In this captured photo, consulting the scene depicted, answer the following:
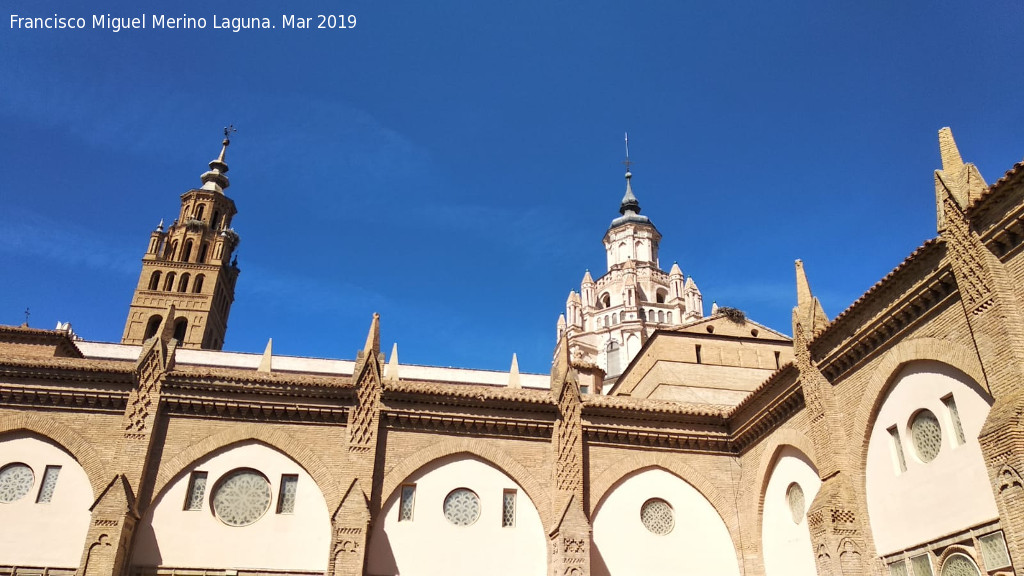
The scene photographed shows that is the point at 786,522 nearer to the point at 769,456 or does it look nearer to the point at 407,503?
the point at 769,456

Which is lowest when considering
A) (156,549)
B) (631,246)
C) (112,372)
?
(156,549)

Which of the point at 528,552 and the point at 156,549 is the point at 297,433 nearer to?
the point at 156,549

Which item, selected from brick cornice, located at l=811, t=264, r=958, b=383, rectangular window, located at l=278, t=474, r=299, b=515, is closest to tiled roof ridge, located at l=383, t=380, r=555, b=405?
rectangular window, located at l=278, t=474, r=299, b=515

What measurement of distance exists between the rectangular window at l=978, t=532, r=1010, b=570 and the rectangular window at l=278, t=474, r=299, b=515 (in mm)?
15547

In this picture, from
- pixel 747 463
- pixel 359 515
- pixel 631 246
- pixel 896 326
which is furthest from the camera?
pixel 631 246

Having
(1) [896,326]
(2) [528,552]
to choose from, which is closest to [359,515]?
(2) [528,552]

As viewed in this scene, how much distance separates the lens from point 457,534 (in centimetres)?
2033

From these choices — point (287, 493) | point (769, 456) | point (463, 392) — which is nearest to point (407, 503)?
point (287, 493)

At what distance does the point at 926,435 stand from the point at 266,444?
1588 cm

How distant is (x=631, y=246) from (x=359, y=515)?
202 ft

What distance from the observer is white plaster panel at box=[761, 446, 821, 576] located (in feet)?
61.4

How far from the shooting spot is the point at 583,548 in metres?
19.6

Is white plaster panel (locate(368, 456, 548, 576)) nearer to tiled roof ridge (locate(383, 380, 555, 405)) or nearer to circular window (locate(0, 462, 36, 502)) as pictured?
tiled roof ridge (locate(383, 380, 555, 405))

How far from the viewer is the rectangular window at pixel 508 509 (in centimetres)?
2069
